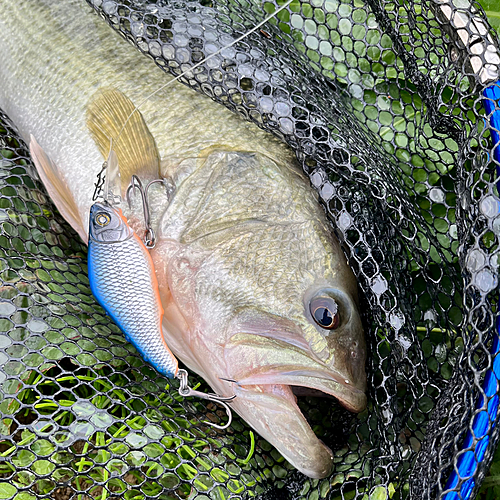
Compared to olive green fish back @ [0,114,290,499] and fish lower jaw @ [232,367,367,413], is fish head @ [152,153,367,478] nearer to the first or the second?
fish lower jaw @ [232,367,367,413]

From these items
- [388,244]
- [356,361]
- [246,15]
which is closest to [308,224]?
[388,244]

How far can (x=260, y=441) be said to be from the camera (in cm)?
267

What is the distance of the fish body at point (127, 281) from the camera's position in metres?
2.20

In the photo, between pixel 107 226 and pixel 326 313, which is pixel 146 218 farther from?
pixel 326 313

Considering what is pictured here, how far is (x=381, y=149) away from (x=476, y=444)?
1.65 meters

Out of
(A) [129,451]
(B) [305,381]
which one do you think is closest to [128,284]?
(A) [129,451]

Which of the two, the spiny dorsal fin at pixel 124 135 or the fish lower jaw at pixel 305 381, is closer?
the fish lower jaw at pixel 305 381

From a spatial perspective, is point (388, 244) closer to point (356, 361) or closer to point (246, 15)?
point (356, 361)

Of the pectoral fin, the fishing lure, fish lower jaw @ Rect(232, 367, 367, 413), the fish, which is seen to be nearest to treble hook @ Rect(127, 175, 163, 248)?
the fish

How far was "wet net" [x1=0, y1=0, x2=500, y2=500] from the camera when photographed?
215 cm

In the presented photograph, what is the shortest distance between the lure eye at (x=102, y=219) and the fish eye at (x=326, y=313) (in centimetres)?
96

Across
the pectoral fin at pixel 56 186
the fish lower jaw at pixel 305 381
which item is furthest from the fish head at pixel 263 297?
the pectoral fin at pixel 56 186

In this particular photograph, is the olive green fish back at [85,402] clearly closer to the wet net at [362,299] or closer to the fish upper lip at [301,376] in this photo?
the wet net at [362,299]

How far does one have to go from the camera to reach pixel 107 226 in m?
2.19
